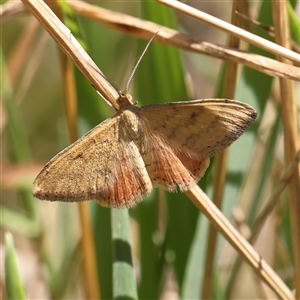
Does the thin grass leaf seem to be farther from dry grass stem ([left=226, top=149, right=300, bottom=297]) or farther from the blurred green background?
dry grass stem ([left=226, top=149, right=300, bottom=297])

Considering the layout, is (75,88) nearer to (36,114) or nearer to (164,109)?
(164,109)

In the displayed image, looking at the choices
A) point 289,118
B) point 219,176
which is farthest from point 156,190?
point 289,118

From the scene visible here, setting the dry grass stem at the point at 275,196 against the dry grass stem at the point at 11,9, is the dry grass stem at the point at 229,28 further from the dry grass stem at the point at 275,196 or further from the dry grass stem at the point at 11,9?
the dry grass stem at the point at 11,9

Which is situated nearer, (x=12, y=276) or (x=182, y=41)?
(x=12, y=276)

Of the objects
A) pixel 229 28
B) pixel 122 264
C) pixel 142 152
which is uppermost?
pixel 229 28

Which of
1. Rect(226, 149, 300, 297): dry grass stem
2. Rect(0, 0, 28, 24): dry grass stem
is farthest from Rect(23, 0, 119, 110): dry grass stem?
Rect(226, 149, 300, 297): dry grass stem

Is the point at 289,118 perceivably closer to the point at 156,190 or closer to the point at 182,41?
the point at 182,41
